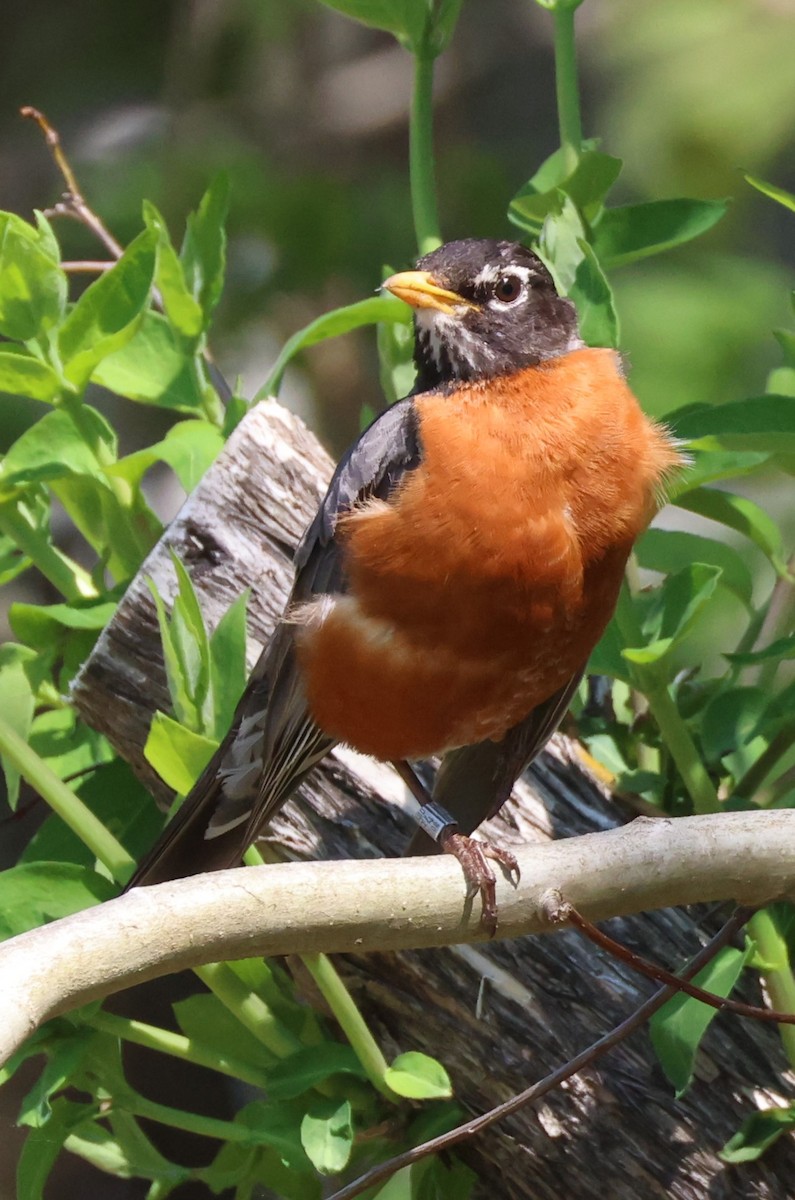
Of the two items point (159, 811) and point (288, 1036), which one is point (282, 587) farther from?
point (288, 1036)

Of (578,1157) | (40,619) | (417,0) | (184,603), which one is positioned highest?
(417,0)

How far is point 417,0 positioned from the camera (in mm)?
2051

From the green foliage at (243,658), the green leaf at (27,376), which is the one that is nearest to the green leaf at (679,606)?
the green foliage at (243,658)

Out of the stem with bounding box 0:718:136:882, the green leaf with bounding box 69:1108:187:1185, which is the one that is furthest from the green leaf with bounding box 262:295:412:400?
the green leaf with bounding box 69:1108:187:1185

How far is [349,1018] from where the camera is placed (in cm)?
181

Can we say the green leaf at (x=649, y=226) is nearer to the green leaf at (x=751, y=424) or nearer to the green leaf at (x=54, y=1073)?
the green leaf at (x=751, y=424)

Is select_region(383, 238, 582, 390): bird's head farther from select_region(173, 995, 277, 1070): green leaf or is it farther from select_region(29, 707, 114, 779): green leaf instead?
select_region(173, 995, 277, 1070): green leaf

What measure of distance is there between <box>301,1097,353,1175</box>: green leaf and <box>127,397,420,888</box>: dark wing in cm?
38

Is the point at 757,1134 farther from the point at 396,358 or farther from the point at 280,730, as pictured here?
the point at 396,358

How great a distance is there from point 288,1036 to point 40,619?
753 mm

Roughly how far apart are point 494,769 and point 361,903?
0.80m

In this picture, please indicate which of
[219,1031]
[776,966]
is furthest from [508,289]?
[219,1031]

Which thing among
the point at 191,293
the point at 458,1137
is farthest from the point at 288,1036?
the point at 191,293

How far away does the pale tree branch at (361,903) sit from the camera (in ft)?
4.17
